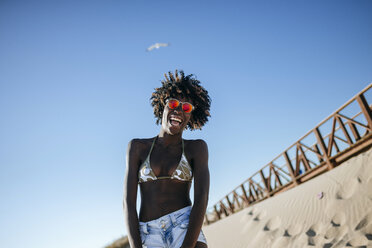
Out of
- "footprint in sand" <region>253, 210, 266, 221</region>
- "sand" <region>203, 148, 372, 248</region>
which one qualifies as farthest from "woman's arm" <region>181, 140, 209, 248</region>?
"footprint in sand" <region>253, 210, 266, 221</region>

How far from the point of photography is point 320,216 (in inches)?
250

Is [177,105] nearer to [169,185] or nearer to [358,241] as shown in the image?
[169,185]

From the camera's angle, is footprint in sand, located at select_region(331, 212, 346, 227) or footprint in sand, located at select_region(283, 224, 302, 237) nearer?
footprint in sand, located at select_region(331, 212, 346, 227)

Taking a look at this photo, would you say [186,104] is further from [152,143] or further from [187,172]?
[187,172]

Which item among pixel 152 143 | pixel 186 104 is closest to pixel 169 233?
pixel 152 143

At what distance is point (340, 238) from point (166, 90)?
454cm

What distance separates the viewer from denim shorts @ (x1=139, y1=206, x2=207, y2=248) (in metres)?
1.98

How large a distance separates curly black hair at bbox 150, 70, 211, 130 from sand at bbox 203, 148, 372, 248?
3677 millimetres

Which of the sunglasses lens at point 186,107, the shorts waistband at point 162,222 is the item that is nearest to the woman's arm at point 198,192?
the shorts waistband at point 162,222

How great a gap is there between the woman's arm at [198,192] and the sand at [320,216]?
382 centimetres

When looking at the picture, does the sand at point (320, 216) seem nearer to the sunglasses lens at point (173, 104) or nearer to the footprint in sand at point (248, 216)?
the footprint in sand at point (248, 216)

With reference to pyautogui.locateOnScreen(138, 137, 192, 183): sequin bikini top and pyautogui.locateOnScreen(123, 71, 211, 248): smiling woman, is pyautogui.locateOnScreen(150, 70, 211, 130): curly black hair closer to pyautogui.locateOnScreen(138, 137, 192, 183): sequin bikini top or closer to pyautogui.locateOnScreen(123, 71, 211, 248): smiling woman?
pyautogui.locateOnScreen(123, 71, 211, 248): smiling woman

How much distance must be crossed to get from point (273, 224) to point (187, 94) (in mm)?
6550

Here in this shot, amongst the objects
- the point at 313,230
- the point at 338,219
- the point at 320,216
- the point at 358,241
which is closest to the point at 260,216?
the point at 320,216
